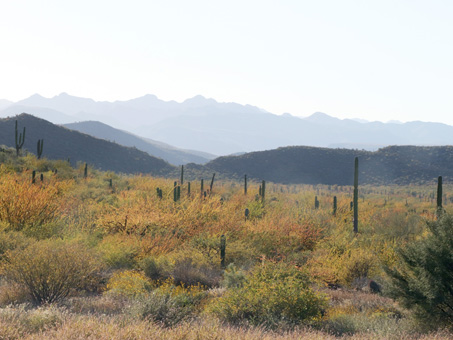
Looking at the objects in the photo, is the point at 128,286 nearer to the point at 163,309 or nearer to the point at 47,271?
the point at 47,271

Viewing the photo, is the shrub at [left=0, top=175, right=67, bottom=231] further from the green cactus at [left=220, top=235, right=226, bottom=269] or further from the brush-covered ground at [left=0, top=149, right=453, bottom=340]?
the green cactus at [left=220, top=235, right=226, bottom=269]

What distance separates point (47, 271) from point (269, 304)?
14.9ft

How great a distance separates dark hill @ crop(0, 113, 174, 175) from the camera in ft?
236

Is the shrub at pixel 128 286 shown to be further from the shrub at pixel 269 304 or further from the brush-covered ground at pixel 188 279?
the shrub at pixel 269 304

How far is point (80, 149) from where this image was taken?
76.8 metres

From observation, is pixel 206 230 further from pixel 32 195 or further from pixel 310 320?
pixel 310 320

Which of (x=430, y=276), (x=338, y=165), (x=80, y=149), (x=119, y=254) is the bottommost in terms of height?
(x=119, y=254)

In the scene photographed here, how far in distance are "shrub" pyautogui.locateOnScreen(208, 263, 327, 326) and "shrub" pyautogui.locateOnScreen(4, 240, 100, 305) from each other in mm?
3209

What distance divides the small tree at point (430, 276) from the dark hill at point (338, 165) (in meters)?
64.6

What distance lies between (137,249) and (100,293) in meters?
2.56

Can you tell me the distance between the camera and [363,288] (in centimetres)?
1130

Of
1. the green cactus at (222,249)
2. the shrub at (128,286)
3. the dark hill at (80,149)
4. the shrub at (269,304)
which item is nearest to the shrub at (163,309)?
the shrub at (269,304)

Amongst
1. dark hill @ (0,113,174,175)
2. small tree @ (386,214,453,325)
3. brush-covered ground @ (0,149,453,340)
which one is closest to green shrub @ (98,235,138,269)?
brush-covered ground @ (0,149,453,340)

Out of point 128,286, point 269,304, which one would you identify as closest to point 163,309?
point 269,304
